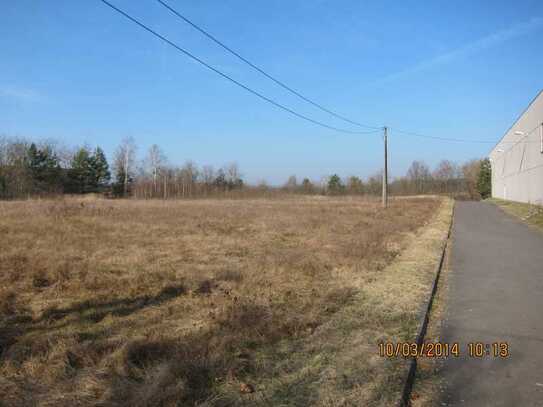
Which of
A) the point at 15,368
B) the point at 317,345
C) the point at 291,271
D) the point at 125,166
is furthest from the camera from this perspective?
the point at 125,166

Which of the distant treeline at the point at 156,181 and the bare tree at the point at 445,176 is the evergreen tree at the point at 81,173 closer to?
the distant treeline at the point at 156,181

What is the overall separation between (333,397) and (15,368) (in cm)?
343

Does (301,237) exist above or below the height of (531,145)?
below

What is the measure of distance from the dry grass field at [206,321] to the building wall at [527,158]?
2606 centimetres

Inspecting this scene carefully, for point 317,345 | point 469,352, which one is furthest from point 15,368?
point 469,352

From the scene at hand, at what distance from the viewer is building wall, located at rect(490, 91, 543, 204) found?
3275cm

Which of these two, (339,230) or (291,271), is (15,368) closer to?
(291,271)

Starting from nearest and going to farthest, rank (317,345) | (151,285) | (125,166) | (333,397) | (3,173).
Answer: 1. (333,397)
2. (317,345)
3. (151,285)
4. (3,173)
5. (125,166)

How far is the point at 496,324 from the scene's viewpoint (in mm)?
5734

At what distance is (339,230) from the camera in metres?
17.5
